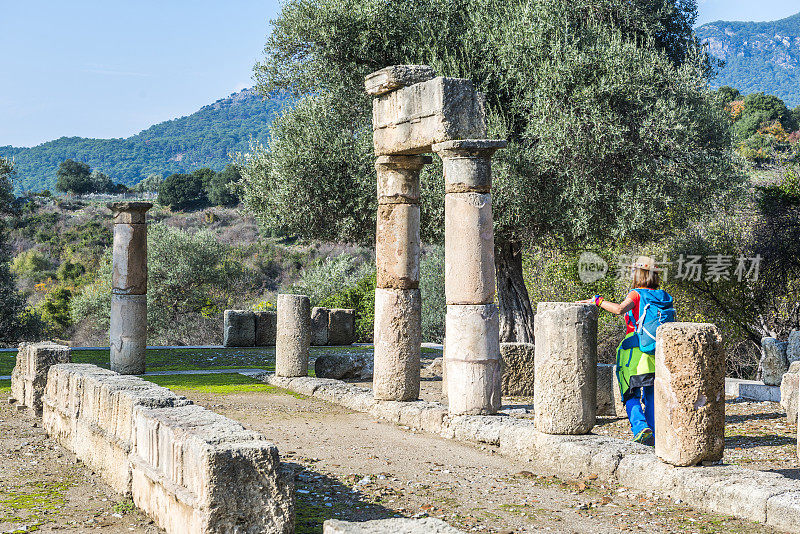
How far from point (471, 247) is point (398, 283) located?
164cm

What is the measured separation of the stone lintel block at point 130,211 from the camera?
47.6ft

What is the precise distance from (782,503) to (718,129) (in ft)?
42.1

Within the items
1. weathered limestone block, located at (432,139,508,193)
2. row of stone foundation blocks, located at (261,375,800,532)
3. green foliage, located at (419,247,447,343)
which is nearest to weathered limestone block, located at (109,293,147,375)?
row of stone foundation blocks, located at (261,375,800,532)

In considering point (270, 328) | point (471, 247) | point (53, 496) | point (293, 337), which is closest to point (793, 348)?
point (471, 247)

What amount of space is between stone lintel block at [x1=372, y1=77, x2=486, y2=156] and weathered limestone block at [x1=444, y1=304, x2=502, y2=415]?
2.25m

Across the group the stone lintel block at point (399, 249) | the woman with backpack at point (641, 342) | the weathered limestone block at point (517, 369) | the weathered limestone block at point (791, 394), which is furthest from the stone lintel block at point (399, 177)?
the weathered limestone block at point (791, 394)

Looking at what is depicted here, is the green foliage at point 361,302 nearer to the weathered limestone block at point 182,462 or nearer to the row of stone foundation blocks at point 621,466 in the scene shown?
the row of stone foundation blocks at point 621,466

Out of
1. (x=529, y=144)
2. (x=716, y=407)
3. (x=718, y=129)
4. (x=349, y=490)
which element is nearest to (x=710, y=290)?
(x=718, y=129)

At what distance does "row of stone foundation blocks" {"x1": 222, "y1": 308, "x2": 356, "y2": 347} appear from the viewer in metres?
21.8

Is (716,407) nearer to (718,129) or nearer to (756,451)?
(756,451)

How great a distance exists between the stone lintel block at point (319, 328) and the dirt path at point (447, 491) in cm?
1224

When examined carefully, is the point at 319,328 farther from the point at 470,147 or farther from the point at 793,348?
the point at 470,147

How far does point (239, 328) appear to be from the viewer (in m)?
21.8

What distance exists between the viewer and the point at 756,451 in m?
9.35
